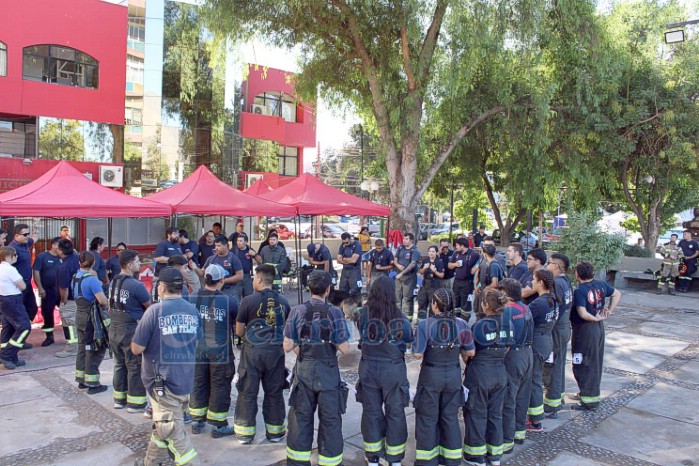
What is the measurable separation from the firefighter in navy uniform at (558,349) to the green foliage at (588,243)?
25.5 ft

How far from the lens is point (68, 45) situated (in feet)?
63.2

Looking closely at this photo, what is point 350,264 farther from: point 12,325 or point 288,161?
point 288,161

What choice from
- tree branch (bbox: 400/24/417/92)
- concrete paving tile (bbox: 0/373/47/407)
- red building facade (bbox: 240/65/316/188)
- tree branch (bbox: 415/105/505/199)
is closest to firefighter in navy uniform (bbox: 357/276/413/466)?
concrete paving tile (bbox: 0/373/47/407)

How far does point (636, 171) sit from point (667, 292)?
515 cm

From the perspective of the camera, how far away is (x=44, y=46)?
19.0 metres

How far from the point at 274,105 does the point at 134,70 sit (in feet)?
29.9

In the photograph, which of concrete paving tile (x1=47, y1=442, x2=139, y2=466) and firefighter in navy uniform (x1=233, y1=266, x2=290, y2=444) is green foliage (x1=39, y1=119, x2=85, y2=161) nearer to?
concrete paving tile (x1=47, y1=442, x2=139, y2=466)

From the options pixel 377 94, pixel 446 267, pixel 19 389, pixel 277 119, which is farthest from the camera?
pixel 277 119

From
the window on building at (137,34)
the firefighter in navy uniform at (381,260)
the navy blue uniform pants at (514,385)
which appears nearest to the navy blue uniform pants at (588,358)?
the navy blue uniform pants at (514,385)

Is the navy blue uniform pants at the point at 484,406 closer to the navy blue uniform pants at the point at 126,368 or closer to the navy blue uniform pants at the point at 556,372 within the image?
the navy blue uniform pants at the point at 556,372

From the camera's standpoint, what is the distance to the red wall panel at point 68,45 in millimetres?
18172

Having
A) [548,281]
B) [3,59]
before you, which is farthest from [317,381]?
[3,59]

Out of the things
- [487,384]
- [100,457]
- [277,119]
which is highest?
[277,119]

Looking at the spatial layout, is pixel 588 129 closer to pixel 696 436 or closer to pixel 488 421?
pixel 696 436
